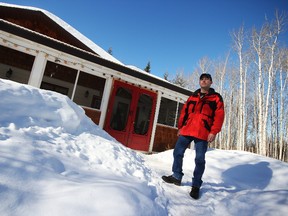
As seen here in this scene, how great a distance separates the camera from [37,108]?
3.00m

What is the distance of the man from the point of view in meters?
2.90

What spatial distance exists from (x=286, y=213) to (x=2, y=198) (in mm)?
2648

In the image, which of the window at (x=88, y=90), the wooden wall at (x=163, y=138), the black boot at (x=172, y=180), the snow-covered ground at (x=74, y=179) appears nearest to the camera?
the snow-covered ground at (x=74, y=179)

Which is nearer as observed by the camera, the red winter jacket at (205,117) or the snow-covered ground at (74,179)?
the snow-covered ground at (74,179)

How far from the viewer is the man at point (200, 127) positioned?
2898 mm

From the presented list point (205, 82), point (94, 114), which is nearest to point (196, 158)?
point (205, 82)

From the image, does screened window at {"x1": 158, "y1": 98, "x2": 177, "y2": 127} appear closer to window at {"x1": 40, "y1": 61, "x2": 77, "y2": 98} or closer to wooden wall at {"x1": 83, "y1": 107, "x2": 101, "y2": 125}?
wooden wall at {"x1": 83, "y1": 107, "x2": 101, "y2": 125}

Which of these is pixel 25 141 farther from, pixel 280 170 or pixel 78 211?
pixel 280 170

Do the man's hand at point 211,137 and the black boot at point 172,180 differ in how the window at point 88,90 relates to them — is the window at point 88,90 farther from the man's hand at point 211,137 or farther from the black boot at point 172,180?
the man's hand at point 211,137

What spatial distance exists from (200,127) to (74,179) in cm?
193

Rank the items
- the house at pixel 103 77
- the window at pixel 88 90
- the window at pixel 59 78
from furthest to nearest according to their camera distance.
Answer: the window at pixel 88 90 → the window at pixel 59 78 → the house at pixel 103 77

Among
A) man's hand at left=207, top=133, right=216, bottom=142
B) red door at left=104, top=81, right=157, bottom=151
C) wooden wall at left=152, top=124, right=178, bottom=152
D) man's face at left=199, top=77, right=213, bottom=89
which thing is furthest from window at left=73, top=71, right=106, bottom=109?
man's hand at left=207, top=133, right=216, bottom=142

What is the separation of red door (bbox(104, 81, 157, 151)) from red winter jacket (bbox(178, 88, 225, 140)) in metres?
4.47

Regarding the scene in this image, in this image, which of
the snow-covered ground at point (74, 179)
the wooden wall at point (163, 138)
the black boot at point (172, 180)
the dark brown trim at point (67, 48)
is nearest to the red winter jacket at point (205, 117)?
the black boot at point (172, 180)
